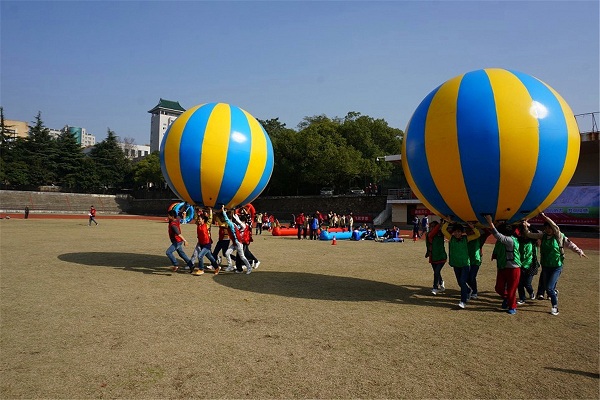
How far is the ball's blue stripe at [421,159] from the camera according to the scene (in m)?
6.78

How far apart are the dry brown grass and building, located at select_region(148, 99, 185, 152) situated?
111811 millimetres

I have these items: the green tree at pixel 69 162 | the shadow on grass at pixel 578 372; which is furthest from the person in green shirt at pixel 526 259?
the green tree at pixel 69 162

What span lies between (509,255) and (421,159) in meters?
2.41

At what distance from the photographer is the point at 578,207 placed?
27109mm

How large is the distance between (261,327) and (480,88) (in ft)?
16.7

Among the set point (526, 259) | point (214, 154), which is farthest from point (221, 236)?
point (526, 259)

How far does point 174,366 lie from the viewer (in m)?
4.33

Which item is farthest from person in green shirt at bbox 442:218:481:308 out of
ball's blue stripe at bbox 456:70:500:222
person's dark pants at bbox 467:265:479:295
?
ball's blue stripe at bbox 456:70:500:222

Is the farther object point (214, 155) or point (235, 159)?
point (235, 159)

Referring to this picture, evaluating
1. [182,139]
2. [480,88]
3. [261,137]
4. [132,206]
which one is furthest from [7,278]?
[132,206]

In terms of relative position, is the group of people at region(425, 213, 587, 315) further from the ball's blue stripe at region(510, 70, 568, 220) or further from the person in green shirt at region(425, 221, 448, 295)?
the ball's blue stripe at region(510, 70, 568, 220)

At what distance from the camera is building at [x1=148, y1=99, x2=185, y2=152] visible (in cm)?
11456

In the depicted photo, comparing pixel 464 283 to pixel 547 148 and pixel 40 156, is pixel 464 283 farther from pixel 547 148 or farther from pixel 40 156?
pixel 40 156

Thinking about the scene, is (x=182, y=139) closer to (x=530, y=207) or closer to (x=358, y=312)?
(x=358, y=312)
